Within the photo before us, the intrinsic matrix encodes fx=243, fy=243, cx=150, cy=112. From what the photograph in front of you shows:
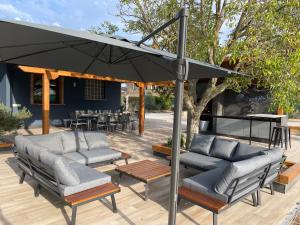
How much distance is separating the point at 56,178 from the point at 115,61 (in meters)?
2.50

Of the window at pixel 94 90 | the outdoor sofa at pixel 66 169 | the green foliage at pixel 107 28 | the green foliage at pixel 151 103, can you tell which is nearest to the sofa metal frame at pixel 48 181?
the outdoor sofa at pixel 66 169

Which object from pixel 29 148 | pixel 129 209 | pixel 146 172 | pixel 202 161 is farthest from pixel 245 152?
Answer: pixel 29 148

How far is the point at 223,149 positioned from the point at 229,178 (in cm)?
199

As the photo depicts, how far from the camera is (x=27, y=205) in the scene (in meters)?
3.74

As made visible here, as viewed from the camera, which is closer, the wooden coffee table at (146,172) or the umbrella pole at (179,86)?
the umbrella pole at (179,86)

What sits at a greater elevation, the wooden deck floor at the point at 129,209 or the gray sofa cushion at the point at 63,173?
the gray sofa cushion at the point at 63,173

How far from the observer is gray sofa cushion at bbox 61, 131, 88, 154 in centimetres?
518

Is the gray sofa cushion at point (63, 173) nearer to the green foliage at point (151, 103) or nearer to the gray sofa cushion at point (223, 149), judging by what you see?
the gray sofa cushion at point (223, 149)

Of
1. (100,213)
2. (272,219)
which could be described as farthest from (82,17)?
(272,219)

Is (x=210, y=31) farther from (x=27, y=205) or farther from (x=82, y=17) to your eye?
(x=27, y=205)

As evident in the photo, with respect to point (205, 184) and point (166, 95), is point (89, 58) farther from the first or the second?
point (166, 95)

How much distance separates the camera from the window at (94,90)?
13.6 meters

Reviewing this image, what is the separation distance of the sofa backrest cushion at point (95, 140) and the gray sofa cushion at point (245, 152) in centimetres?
293

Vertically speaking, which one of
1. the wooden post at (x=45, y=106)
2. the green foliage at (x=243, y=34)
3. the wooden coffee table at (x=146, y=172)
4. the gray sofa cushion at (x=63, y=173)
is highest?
the green foliage at (x=243, y=34)
